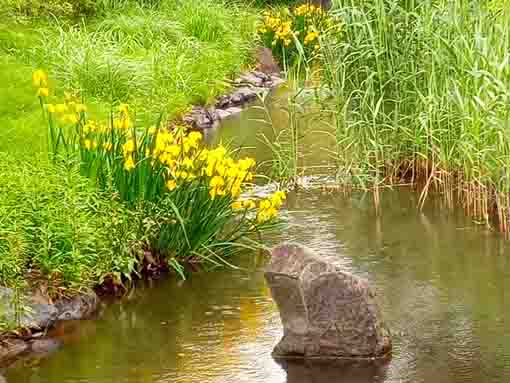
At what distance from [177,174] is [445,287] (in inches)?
80.6

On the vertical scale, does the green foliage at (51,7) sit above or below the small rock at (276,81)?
above

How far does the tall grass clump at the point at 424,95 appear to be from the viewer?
28.7 feet

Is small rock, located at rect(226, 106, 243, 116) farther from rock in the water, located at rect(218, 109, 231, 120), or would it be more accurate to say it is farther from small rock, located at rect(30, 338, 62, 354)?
small rock, located at rect(30, 338, 62, 354)

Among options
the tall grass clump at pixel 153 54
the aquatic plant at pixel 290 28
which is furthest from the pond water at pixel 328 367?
the aquatic plant at pixel 290 28

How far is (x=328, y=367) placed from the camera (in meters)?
6.10

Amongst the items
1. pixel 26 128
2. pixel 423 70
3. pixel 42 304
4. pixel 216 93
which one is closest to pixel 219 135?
pixel 216 93

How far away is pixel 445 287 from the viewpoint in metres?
7.42

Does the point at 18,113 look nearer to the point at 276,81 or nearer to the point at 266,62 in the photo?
the point at 276,81

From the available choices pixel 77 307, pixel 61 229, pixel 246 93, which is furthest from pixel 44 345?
pixel 246 93

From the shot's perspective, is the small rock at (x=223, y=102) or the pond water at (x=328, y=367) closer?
the pond water at (x=328, y=367)

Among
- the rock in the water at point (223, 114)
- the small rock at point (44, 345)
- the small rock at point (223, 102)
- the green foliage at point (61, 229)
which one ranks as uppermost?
the small rock at point (223, 102)

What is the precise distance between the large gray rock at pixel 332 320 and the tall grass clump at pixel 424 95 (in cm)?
274

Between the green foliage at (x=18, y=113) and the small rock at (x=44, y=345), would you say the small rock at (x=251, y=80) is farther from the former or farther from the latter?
the small rock at (x=44, y=345)

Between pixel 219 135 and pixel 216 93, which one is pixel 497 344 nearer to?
pixel 219 135
